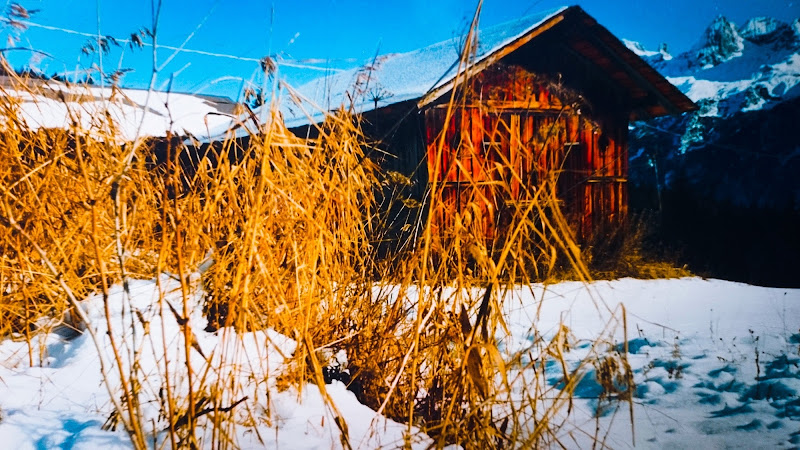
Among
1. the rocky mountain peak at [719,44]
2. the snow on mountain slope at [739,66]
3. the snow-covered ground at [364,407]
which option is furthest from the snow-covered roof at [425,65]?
the rocky mountain peak at [719,44]

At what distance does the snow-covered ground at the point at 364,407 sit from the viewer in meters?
1.14

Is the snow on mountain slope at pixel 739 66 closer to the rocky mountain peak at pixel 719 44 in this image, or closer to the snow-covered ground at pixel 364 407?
the rocky mountain peak at pixel 719 44

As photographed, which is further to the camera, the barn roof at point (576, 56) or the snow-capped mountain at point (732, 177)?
the snow-capped mountain at point (732, 177)

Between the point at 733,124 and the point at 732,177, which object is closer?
the point at 732,177

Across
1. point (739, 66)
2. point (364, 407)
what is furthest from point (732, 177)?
point (739, 66)

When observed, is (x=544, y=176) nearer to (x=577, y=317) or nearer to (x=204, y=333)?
(x=204, y=333)

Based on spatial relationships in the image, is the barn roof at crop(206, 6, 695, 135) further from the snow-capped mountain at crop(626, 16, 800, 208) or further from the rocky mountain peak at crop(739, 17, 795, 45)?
the rocky mountain peak at crop(739, 17, 795, 45)

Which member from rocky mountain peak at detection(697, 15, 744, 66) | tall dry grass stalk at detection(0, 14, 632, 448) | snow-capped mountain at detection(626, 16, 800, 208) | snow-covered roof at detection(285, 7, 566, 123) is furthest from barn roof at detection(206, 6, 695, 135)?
rocky mountain peak at detection(697, 15, 744, 66)

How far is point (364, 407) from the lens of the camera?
150 centimetres

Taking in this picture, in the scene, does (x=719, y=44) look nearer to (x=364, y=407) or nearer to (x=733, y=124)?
(x=733, y=124)

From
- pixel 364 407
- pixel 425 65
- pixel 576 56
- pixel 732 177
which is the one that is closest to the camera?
pixel 364 407

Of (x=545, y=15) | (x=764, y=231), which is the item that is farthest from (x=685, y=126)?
(x=545, y=15)

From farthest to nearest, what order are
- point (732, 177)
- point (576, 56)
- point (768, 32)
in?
point (768, 32), point (732, 177), point (576, 56)

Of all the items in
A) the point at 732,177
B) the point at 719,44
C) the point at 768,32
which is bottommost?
the point at 732,177
